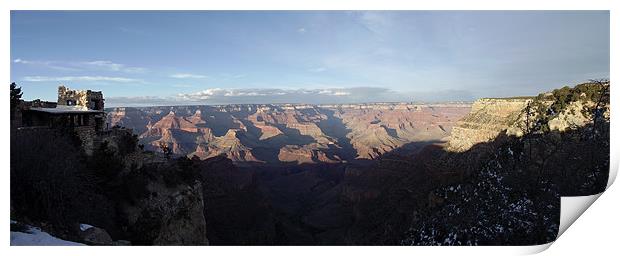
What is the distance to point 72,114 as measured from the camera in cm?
1499

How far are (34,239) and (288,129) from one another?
125965 millimetres

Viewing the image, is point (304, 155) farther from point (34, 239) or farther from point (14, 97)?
point (34, 239)

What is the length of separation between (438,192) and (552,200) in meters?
8.26

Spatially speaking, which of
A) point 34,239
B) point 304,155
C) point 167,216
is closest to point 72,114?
point 167,216

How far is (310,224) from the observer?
46219mm

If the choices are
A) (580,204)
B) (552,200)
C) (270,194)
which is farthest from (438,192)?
(270,194)

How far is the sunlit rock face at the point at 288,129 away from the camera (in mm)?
93250

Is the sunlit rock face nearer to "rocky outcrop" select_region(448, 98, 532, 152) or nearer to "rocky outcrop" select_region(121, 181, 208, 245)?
"rocky outcrop" select_region(448, 98, 532, 152)

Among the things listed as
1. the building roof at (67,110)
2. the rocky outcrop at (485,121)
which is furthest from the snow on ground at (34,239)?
the rocky outcrop at (485,121)

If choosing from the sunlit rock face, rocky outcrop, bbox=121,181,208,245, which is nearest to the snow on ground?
rocky outcrop, bbox=121,181,208,245

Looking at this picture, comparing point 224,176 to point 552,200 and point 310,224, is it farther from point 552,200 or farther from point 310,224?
point 552,200
